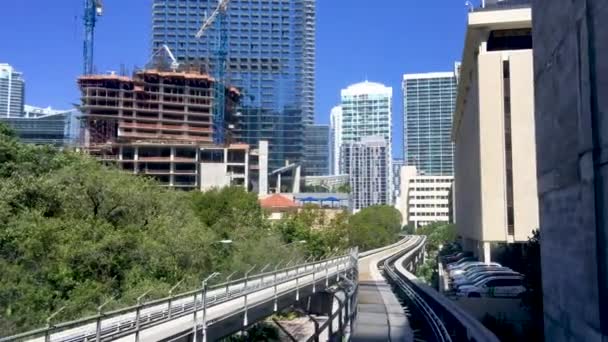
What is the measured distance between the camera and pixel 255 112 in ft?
493

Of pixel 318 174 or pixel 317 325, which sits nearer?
pixel 317 325

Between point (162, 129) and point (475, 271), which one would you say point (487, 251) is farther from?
point (162, 129)

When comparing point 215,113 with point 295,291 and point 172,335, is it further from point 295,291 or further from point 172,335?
point 172,335

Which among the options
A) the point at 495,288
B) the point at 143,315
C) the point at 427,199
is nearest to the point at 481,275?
the point at 495,288

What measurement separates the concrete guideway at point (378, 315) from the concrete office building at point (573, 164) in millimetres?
8120

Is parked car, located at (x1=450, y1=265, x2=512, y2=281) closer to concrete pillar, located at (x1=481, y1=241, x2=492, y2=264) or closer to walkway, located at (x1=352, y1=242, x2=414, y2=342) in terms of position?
walkway, located at (x1=352, y1=242, x2=414, y2=342)

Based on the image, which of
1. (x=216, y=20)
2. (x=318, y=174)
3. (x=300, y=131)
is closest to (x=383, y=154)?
(x=318, y=174)

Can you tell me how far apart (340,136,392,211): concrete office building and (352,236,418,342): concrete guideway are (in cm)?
13348

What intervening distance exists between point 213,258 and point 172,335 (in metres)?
18.8

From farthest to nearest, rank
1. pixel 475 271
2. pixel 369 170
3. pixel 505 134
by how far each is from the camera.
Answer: pixel 369 170, pixel 505 134, pixel 475 271

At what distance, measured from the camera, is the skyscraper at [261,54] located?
14975 centimetres

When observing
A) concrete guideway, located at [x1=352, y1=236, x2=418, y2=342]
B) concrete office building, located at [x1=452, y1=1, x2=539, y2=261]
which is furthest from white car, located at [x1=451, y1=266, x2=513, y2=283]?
concrete office building, located at [x1=452, y1=1, x2=539, y2=261]

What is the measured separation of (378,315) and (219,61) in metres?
116

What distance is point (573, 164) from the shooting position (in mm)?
13938
